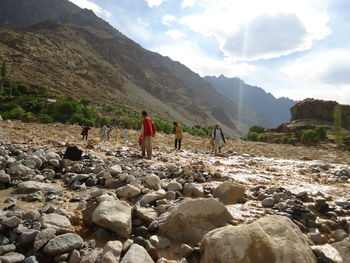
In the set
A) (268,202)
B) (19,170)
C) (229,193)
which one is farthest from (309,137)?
(19,170)

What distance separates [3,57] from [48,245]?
9036cm

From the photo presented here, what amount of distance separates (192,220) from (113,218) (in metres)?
0.95

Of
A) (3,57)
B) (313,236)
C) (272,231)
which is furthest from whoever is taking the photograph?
(3,57)

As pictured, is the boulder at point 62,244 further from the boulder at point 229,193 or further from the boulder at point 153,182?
the boulder at point 229,193

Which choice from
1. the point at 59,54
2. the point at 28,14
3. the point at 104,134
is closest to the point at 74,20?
the point at 28,14

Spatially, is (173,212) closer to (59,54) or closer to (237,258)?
(237,258)

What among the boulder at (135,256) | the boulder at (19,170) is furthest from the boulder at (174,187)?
the boulder at (19,170)

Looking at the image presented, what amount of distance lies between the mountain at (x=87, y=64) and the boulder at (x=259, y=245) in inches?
2948

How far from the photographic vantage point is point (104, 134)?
16.1 meters

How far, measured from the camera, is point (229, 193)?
158 inches

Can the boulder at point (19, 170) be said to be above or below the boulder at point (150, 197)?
above

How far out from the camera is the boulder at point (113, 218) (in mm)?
2499

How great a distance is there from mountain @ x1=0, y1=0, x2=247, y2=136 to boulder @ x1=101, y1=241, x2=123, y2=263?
74392 mm

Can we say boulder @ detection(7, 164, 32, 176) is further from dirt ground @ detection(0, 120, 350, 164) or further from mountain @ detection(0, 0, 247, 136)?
mountain @ detection(0, 0, 247, 136)
